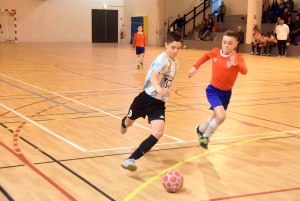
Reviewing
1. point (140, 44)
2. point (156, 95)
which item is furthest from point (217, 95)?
point (140, 44)

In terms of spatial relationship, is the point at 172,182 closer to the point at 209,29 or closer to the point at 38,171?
the point at 38,171

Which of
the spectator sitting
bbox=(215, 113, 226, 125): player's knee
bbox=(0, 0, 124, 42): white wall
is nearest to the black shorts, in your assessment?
bbox=(215, 113, 226, 125): player's knee

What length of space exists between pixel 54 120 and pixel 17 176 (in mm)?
2849

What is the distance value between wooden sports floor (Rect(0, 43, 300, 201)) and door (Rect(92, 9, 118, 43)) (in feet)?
89.5

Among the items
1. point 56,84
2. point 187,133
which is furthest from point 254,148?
point 56,84

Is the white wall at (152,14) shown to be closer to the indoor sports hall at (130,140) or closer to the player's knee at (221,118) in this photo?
the indoor sports hall at (130,140)

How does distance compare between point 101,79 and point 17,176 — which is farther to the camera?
point 101,79

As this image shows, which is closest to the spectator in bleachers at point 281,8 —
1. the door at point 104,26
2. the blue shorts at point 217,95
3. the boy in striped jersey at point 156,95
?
the door at point 104,26

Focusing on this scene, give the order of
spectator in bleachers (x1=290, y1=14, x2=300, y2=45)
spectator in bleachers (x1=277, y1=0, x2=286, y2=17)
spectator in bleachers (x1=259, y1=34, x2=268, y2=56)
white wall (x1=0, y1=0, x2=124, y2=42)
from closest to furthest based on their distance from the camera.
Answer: spectator in bleachers (x1=290, y1=14, x2=300, y2=45)
spectator in bleachers (x1=259, y1=34, x2=268, y2=56)
spectator in bleachers (x1=277, y1=0, x2=286, y2=17)
white wall (x1=0, y1=0, x2=124, y2=42)

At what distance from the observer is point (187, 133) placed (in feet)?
22.7

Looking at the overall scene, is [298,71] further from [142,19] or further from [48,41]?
[48,41]

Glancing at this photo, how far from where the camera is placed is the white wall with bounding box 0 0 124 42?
115ft

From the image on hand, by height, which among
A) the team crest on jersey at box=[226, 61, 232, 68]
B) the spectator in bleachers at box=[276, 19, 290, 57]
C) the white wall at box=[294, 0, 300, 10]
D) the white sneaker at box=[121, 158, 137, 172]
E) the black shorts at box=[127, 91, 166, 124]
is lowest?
the white sneaker at box=[121, 158, 137, 172]

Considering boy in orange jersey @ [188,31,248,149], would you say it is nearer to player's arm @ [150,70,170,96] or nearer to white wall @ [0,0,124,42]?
player's arm @ [150,70,170,96]
